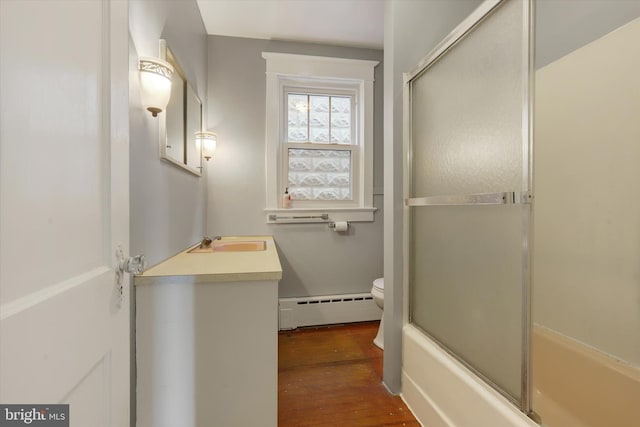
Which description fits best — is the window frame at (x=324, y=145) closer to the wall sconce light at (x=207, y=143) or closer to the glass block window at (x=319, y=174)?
the glass block window at (x=319, y=174)

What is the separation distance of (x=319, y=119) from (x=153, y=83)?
1750 millimetres

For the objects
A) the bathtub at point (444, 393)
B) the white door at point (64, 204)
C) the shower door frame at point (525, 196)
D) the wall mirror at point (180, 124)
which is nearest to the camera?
the white door at point (64, 204)

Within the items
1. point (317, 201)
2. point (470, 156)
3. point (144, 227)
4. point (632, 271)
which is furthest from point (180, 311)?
point (632, 271)

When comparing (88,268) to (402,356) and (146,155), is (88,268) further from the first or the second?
(402,356)

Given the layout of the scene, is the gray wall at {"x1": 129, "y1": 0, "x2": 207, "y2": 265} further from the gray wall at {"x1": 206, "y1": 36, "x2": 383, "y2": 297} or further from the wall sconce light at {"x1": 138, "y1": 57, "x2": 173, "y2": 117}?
the gray wall at {"x1": 206, "y1": 36, "x2": 383, "y2": 297}

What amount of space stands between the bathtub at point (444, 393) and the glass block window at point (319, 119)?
185 cm

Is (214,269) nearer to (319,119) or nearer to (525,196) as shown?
(525,196)

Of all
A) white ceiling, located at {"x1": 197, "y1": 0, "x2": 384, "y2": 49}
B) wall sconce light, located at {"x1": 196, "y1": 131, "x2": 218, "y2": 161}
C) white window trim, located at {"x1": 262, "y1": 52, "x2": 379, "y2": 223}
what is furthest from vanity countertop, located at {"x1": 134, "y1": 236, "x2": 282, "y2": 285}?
white ceiling, located at {"x1": 197, "y1": 0, "x2": 384, "y2": 49}

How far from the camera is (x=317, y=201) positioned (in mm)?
2760

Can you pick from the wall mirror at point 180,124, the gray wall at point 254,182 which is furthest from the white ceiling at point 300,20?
the wall mirror at point 180,124

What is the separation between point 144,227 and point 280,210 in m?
1.42

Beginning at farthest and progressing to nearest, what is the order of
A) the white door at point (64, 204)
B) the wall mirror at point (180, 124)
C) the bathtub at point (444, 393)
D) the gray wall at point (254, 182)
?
the gray wall at point (254, 182) < the wall mirror at point (180, 124) < the bathtub at point (444, 393) < the white door at point (64, 204)

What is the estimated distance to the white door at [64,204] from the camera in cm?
38

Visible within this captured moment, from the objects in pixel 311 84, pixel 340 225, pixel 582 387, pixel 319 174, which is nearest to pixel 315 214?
pixel 340 225
